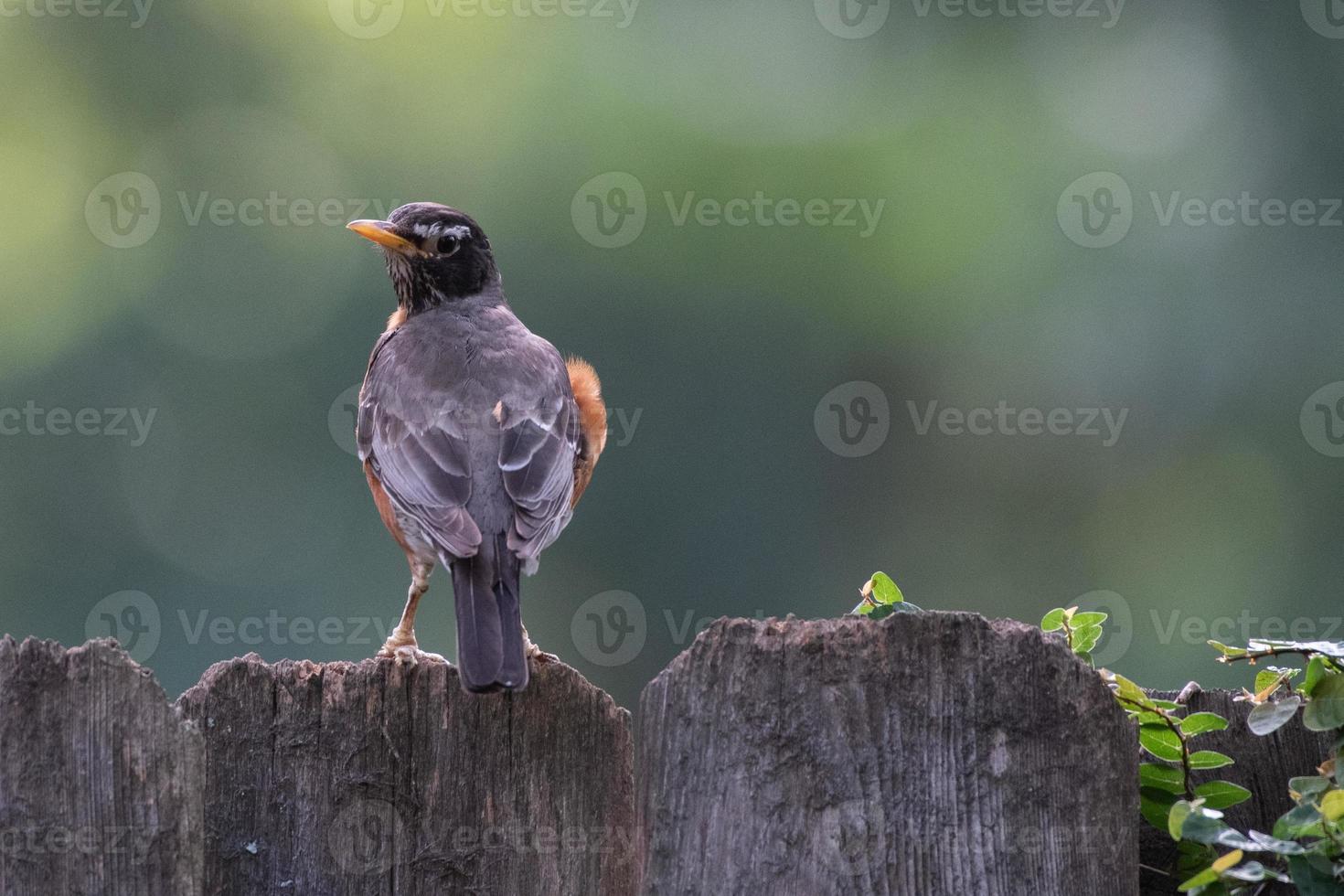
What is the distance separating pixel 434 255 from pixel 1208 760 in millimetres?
3965

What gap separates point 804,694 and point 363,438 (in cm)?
301

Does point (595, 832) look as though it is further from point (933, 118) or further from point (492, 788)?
point (933, 118)

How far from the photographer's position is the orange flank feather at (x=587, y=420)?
5.10 m

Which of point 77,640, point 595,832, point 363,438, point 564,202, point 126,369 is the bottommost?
point 595,832

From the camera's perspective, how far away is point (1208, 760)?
2.68 meters

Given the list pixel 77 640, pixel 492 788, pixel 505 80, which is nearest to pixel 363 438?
pixel 492 788

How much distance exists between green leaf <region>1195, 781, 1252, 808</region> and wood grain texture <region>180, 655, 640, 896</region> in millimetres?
996

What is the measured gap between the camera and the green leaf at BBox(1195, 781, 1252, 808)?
2660 millimetres

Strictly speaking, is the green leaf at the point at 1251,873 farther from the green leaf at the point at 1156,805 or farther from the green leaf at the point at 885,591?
the green leaf at the point at 885,591

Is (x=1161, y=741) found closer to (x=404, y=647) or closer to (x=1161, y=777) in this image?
(x=1161, y=777)

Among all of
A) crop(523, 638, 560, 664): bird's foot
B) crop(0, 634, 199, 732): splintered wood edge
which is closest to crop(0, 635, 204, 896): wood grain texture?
crop(0, 634, 199, 732): splintered wood edge

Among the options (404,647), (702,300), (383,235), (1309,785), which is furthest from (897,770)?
(702,300)

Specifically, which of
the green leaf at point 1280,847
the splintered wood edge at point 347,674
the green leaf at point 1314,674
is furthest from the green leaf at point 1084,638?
the splintered wood edge at point 347,674

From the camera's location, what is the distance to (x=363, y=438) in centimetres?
512
